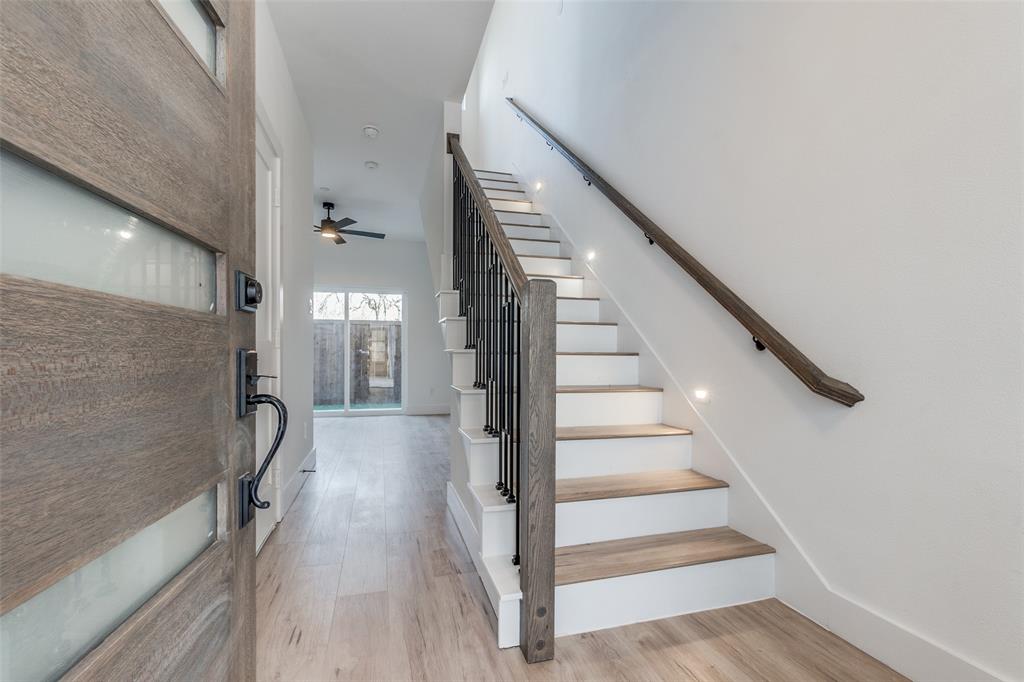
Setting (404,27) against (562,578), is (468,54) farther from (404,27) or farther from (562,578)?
(562,578)

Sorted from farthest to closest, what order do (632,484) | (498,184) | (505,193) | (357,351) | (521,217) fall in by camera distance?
(357,351) → (498,184) → (505,193) → (521,217) → (632,484)

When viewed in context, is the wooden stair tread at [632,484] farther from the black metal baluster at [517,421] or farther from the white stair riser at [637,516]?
the black metal baluster at [517,421]

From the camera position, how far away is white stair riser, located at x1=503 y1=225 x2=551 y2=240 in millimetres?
3582

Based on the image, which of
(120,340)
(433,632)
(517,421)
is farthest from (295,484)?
(120,340)

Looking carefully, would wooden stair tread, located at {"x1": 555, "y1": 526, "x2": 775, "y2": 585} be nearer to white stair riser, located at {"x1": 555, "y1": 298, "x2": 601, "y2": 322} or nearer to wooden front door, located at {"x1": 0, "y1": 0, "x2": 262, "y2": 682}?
wooden front door, located at {"x1": 0, "y1": 0, "x2": 262, "y2": 682}

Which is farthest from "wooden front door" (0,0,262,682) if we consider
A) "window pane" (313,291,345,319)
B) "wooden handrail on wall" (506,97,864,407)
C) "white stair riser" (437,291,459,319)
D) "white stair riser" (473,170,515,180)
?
"window pane" (313,291,345,319)

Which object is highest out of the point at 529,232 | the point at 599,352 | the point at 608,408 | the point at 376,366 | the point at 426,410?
the point at 529,232

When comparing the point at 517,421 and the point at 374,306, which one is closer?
the point at 517,421

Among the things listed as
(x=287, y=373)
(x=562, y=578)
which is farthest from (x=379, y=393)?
(x=562, y=578)

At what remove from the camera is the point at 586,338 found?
2.74 metres

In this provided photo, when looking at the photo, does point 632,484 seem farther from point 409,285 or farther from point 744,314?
point 409,285

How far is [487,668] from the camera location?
140 cm

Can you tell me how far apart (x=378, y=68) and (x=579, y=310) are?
1960 mm

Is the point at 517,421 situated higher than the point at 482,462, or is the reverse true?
the point at 517,421
